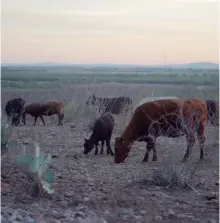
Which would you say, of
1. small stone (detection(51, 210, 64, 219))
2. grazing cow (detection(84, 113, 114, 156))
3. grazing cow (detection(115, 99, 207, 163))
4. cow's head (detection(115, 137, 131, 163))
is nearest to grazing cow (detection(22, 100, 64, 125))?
grazing cow (detection(84, 113, 114, 156))

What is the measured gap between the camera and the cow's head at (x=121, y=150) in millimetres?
11516

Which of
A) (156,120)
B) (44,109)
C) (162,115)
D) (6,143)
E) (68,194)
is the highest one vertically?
(162,115)

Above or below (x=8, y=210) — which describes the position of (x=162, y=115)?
above

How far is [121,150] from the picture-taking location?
38.2 ft

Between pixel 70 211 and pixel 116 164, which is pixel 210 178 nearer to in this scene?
pixel 116 164

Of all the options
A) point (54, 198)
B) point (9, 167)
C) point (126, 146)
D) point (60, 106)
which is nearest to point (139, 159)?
point (126, 146)

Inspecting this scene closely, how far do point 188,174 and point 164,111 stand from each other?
273cm

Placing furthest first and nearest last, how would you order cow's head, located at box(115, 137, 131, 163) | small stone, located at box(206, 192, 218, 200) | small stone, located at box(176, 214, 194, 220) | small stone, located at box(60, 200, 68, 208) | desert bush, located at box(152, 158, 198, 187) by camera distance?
cow's head, located at box(115, 137, 131, 163) < desert bush, located at box(152, 158, 198, 187) < small stone, located at box(206, 192, 218, 200) < small stone, located at box(60, 200, 68, 208) < small stone, located at box(176, 214, 194, 220)

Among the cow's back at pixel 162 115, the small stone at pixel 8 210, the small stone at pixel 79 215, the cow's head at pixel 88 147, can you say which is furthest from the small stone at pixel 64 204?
the cow's head at pixel 88 147

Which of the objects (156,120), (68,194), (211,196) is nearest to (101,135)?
(156,120)

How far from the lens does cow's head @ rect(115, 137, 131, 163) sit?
453 inches

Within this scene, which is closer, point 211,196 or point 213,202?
point 213,202

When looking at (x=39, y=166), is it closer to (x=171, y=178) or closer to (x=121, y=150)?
(x=171, y=178)

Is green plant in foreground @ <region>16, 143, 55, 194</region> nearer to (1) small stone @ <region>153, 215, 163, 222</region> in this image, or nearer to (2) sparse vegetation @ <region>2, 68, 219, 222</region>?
(2) sparse vegetation @ <region>2, 68, 219, 222</region>
